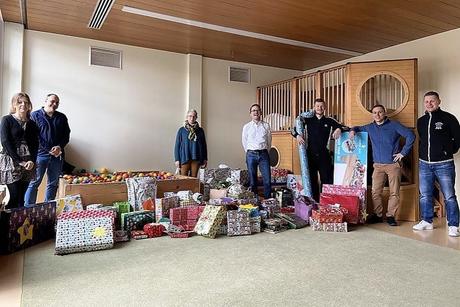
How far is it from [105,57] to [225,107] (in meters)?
2.33

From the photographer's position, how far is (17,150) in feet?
10.9

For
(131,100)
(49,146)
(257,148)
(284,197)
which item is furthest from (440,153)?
(131,100)

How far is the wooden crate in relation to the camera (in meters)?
3.99

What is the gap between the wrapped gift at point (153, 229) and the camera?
3.62m

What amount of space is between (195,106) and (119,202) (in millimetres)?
2817

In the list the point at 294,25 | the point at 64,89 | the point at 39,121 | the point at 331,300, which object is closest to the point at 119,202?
the point at 39,121

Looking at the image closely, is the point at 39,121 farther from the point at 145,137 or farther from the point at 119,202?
the point at 145,137

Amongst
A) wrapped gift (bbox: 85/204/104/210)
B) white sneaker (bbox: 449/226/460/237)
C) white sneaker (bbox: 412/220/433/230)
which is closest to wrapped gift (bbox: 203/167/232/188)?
wrapped gift (bbox: 85/204/104/210)

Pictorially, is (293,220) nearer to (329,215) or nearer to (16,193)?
(329,215)

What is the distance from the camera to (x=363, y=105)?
16.8ft

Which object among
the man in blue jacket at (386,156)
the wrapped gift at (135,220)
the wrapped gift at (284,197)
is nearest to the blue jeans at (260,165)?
the wrapped gift at (284,197)

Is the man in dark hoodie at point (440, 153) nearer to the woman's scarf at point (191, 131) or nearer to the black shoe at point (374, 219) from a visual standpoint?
the black shoe at point (374, 219)

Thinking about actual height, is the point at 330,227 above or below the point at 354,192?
below

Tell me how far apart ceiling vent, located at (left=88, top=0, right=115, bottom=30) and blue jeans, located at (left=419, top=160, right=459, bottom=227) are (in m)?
4.16
